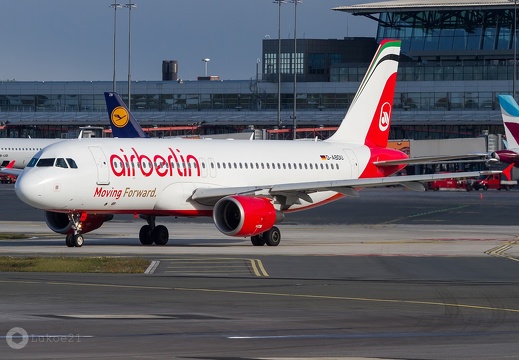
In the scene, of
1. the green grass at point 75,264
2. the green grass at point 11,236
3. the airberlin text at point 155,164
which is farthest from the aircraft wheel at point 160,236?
the green grass at point 75,264

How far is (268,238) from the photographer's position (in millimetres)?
40969

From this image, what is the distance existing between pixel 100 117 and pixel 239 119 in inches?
704

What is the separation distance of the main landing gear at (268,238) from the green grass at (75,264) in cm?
823

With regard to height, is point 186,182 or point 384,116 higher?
point 384,116

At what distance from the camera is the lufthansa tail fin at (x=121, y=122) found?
227 feet

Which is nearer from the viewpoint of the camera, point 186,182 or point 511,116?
point 186,182

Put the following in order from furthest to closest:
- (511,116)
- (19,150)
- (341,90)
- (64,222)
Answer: (341,90) < (19,150) < (511,116) < (64,222)

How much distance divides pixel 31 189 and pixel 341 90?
107 m

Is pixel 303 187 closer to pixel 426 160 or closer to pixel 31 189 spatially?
pixel 426 160

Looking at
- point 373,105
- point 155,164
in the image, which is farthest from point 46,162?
point 373,105

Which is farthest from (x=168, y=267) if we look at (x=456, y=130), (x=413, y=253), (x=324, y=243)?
(x=456, y=130)

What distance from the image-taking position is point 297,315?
21.1 metres

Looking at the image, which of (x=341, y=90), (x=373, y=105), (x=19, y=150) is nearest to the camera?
(x=373, y=105)

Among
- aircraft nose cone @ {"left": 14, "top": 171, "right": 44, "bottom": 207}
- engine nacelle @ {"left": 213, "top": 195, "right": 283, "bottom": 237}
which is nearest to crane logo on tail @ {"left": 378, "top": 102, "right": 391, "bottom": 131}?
engine nacelle @ {"left": 213, "top": 195, "right": 283, "bottom": 237}
